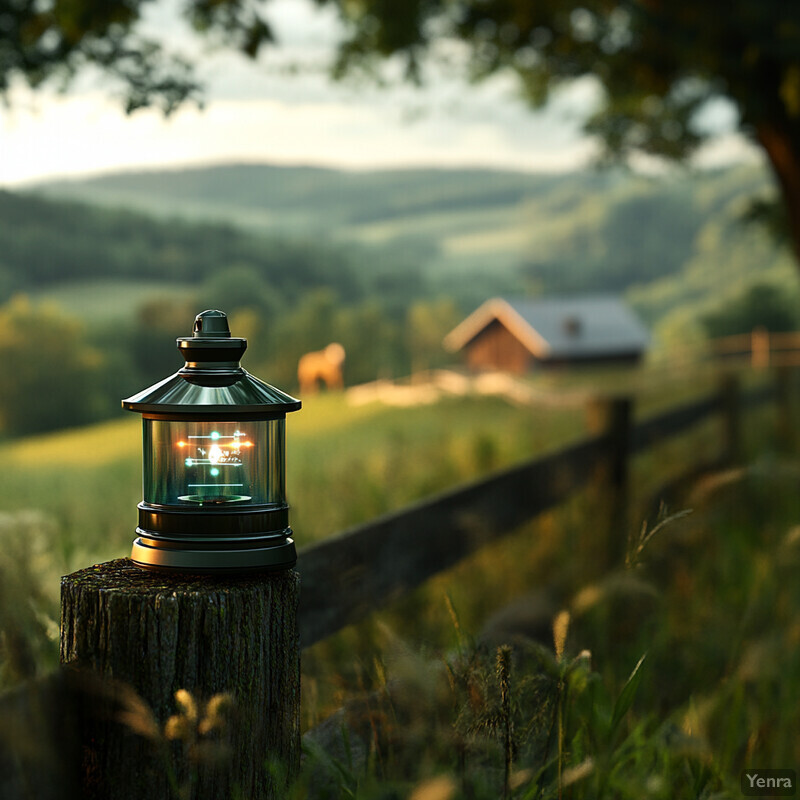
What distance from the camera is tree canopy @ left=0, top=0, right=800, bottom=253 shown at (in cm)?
348

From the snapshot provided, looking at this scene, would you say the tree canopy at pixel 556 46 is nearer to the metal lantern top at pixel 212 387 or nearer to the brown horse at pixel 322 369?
the metal lantern top at pixel 212 387

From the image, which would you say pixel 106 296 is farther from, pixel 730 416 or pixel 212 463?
pixel 212 463

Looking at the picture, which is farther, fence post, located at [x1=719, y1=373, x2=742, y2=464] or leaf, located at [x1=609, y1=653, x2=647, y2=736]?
fence post, located at [x1=719, y1=373, x2=742, y2=464]

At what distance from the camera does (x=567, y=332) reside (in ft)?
128

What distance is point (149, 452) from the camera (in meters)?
1.78

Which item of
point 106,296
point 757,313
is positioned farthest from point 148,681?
point 757,313

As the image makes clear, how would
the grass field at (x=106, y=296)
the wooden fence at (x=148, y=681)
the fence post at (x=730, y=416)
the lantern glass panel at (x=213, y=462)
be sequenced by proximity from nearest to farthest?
1. the wooden fence at (x=148, y=681)
2. the lantern glass panel at (x=213, y=462)
3. the fence post at (x=730, y=416)
4. the grass field at (x=106, y=296)

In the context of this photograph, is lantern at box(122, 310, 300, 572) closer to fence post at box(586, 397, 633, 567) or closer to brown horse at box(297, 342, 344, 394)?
fence post at box(586, 397, 633, 567)

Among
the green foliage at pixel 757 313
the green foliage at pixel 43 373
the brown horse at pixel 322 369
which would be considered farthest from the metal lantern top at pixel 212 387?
the green foliage at pixel 757 313

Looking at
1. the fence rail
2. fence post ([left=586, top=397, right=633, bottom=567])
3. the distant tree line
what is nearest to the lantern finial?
the fence rail

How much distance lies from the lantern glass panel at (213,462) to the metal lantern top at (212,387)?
72mm

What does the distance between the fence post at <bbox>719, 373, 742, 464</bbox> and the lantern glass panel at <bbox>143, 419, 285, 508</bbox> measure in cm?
715

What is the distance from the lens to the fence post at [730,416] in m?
8.18

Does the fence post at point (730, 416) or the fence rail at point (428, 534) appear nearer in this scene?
the fence rail at point (428, 534)
